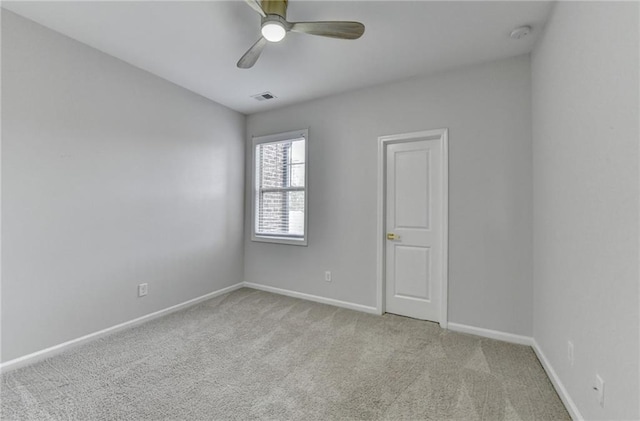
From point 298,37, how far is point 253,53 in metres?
0.52

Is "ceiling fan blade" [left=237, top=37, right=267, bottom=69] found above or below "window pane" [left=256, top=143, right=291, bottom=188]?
above

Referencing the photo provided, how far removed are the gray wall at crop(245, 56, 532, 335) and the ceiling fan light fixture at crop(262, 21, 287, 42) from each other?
1.65 m

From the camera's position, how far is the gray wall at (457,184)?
2.50 metres

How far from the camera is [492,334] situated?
257 cm

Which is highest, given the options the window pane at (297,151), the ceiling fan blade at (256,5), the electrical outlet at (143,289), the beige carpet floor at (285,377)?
the ceiling fan blade at (256,5)

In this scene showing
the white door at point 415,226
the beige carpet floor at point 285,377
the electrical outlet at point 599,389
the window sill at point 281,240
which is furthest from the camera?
the window sill at point 281,240

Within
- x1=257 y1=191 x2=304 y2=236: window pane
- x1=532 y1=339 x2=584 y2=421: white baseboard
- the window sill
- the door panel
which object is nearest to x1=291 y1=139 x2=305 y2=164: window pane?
x1=257 y1=191 x2=304 y2=236: window pane

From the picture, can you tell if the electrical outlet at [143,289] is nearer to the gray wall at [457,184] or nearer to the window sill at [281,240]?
the window sill at [281,240]

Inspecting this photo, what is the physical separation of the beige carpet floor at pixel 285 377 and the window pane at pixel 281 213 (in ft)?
4.48

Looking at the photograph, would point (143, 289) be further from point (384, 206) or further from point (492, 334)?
point (492, 334)

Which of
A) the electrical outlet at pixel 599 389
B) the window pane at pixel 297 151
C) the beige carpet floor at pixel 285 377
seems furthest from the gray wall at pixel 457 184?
the electrical outlet at pixel 599 389

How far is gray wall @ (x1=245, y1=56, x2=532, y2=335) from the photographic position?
2498 millimetres

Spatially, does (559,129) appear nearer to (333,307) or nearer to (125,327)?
(333,307)

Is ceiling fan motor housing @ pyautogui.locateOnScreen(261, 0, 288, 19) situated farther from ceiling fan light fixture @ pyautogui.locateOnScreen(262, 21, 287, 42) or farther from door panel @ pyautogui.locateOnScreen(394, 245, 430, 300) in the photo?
door panel @ pyautogui.locateOnScreen(394, 245, 430, 300)
